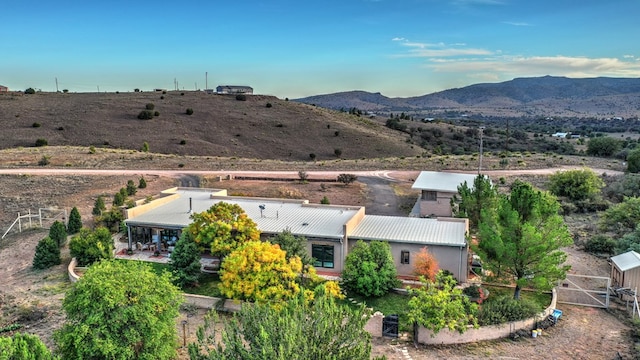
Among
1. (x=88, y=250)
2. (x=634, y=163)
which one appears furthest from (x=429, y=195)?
(x=634, y=163)

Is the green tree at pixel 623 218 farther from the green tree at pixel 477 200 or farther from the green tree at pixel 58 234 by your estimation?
the green tree at pixel 58 234

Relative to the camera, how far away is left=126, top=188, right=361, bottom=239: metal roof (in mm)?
27781

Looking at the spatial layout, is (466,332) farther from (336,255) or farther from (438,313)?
(336,255)

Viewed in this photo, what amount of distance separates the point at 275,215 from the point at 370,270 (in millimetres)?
9732

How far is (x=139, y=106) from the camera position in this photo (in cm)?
11000

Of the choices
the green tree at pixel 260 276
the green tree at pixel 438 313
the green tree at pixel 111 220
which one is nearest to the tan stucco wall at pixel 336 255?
the green tree at pixel 260 276

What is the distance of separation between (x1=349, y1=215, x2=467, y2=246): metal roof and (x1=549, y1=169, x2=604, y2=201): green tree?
22350 mm

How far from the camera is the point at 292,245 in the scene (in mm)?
24766

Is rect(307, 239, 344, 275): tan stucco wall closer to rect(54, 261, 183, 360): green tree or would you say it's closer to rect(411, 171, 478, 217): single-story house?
rect(54, 261, 183, 360): green tree

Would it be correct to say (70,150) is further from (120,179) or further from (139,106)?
(139,106)

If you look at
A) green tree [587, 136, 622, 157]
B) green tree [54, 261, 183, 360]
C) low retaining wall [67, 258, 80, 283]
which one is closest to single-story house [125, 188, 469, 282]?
low retaining wall [67, 258, 80, 283]

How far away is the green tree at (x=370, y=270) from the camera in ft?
75.2

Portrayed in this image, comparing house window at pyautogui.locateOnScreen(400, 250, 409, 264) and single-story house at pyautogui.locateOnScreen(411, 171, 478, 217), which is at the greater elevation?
single-story house at pyautogui.locateOnScreen(411, 171, 478, 217)

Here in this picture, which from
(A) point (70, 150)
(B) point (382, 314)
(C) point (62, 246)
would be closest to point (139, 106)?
(A) point (70, 150)
